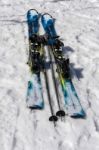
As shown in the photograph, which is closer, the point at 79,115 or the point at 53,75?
the point at 79,115

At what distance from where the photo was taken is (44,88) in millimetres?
7766

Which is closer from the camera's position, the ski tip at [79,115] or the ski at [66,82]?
the ski tip at [79,115]

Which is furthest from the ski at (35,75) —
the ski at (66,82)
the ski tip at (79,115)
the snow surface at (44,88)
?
the ski tip at (79,115)

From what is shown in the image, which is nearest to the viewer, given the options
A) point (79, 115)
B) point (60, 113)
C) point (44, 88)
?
point (60, 113)

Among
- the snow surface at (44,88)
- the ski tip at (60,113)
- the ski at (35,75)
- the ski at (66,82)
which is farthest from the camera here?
the ski at (35,75)

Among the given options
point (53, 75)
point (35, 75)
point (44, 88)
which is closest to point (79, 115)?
point (44, 88)

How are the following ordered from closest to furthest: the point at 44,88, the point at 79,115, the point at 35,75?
the point at 79,115
the point at 44,88
the point at 35,75

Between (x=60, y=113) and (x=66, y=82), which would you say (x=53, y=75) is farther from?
(x=60, y=113)

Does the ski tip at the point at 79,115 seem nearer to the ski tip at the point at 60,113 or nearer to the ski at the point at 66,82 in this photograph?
the ski at the point at 66,82

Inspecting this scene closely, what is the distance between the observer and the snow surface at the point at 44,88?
647cm

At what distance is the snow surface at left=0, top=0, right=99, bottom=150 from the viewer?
6.47 meters

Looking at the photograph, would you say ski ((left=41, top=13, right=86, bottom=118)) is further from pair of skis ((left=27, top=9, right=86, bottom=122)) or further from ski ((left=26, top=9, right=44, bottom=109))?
ski ((left=26, top=9, right=44, bottom=109))

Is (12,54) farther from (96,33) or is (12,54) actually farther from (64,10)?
(64,10)

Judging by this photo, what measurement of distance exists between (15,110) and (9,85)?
93 centimetres
